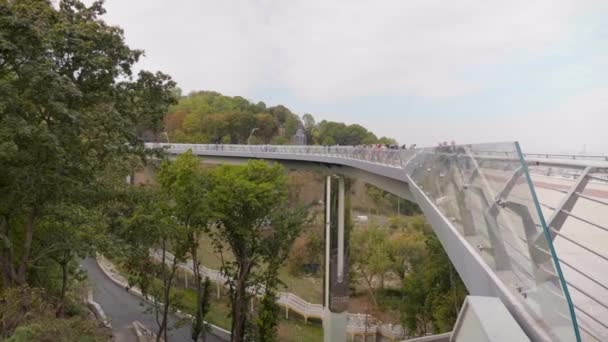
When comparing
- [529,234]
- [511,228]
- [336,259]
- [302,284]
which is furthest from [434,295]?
[529,234]

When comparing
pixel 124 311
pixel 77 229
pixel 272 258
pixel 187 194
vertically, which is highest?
pixel 187 194

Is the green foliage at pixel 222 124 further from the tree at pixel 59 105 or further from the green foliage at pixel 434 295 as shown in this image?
the tree at pixel 59 105

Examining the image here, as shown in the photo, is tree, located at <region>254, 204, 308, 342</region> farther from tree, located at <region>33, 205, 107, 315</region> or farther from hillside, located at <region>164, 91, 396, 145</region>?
hillside, located at <region>164, 91, 396, 145</region>

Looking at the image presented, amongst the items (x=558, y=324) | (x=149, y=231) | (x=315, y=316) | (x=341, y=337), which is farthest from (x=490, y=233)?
(x=315, y=316)

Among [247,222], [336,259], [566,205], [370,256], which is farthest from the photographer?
[370,256]

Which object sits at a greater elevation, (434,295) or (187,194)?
(187,194)

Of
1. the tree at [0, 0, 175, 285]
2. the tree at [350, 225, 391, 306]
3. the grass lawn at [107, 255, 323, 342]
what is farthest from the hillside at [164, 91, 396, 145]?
the tree at [0, 0, 175, 285]

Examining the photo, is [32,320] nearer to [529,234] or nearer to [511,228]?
[511,228]

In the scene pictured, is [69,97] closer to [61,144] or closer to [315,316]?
[61,144]
